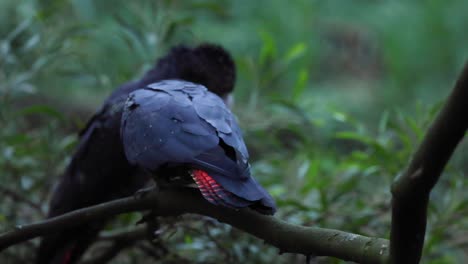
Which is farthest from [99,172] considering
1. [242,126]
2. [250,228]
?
[250,228]

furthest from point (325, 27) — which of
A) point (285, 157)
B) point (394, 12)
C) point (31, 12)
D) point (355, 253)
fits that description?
point (355, 253)

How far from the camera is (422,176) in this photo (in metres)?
0.79

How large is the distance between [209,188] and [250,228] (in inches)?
4.3

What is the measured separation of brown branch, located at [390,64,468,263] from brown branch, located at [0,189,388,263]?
0.07 metres

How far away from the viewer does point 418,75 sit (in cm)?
382

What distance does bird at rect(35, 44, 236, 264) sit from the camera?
1.95 metres

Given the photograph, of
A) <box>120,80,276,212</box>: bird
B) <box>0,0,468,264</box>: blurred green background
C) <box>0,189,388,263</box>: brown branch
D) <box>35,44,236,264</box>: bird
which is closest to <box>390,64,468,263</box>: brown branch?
<box>0,189,388,263</box>: brown branch

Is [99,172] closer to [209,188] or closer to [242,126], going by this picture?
[242,126]

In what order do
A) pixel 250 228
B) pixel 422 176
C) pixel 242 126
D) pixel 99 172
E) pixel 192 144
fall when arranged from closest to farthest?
pixel 422 176 → pixel 250 228 → pixel 192 144 → pixel 99 172 → pixel 242 126

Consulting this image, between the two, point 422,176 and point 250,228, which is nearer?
point 422,176

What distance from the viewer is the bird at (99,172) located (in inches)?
76.7

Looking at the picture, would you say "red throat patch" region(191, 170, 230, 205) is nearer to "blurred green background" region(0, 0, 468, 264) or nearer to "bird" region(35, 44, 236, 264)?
"blurred green background" region(0, 0, 468, 264)

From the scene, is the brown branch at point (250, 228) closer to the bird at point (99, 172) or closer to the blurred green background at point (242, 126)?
the blurred green background at point (242, 126)

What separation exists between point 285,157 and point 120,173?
2.48 ft
